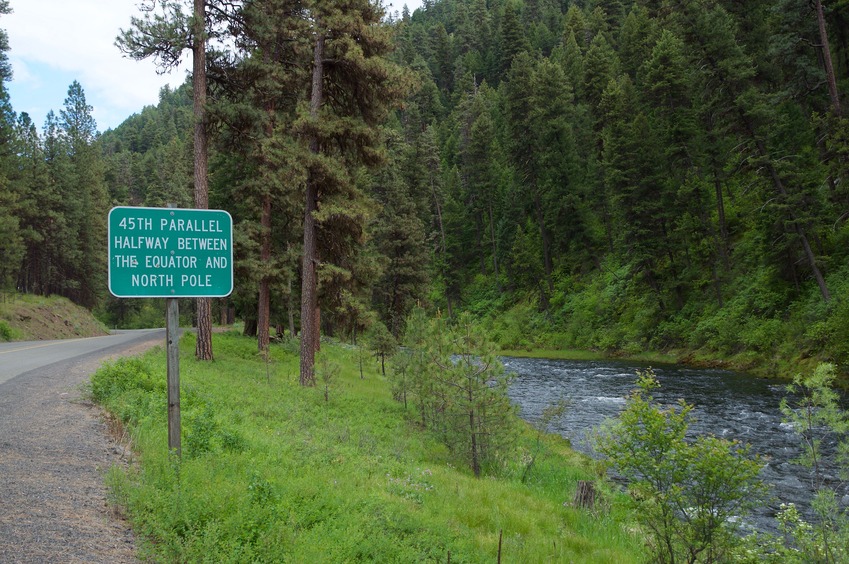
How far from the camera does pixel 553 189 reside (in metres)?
49.8

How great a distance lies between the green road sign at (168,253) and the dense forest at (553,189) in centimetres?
1120

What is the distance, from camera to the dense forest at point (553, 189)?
1816 centimetres

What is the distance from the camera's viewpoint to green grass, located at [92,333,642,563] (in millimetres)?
4910

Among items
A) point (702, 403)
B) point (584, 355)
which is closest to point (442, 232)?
point (584, 355)

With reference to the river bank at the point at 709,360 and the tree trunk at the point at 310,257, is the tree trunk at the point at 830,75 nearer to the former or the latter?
the river bank at the point at 709,360

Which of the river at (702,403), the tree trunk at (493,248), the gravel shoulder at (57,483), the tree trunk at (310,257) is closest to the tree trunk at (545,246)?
the tree trunk at (493,248)

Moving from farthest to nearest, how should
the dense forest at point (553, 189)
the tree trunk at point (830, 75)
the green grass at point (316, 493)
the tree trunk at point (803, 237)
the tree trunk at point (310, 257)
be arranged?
the tree trunk at point (830, 75)
the tree trunk at point (803, 237)
the dense forest at point (553, 189)
the tree trunk at point (310, 257)
the green grass at point (316, 493)

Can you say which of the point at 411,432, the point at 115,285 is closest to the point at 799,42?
the point at 411,432

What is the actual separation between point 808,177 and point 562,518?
25719 millimetres

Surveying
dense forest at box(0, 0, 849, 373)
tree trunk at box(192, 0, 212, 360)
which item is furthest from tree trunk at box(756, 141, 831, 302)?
tree trunk at box(192, 0, 212, 360)

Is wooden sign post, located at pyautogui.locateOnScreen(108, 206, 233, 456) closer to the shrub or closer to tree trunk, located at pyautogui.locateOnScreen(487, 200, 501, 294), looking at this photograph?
the shrub

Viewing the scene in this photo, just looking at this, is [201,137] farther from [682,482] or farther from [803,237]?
[803,237]

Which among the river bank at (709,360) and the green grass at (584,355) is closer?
the river bank at (709,360)

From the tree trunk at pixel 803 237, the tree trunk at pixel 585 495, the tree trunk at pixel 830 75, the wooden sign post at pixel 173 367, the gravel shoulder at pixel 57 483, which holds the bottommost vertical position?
the tree trunk at pixel 585 495
